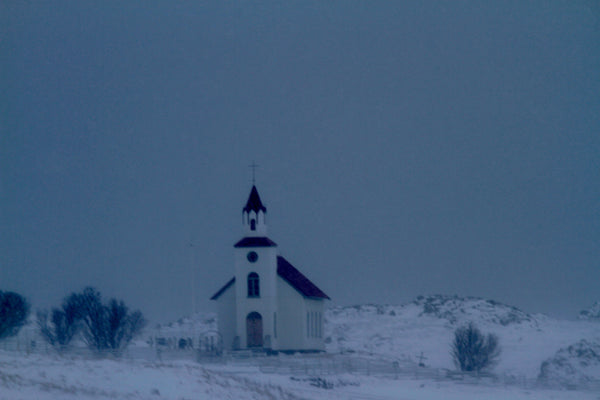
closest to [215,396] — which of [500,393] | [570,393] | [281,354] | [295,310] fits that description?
[500,393]

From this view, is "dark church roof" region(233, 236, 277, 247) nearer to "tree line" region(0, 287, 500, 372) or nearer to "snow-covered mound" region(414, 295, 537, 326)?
"tree line" region(0, 287, 500, 372)

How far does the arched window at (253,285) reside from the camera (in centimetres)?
6362

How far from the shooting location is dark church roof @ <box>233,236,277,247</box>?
63.1m

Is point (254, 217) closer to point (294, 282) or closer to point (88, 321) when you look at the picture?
point (294, 282)

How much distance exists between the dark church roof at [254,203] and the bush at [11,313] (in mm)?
17520

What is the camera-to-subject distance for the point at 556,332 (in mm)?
88312

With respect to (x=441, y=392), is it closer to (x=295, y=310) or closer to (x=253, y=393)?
(x=253, y=393)

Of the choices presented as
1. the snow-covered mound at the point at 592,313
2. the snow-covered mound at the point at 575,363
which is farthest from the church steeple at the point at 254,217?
the snow-covered mound at the point at 592,313

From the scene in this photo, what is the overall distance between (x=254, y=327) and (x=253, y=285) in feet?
8.22

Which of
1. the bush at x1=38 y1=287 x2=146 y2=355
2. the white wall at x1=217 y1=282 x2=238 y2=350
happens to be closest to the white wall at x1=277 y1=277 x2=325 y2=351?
the white wall at x1=217 y1=282 x2=238 y2=350

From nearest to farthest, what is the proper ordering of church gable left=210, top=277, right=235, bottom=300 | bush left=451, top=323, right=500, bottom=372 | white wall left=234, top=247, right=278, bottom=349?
bush left=451, top=323, right=500, bottom=372, white wall left=234, top=247, right=278, bottom=349, church gable left=210, top=277, right=235, bottom=300

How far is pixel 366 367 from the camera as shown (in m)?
54.1

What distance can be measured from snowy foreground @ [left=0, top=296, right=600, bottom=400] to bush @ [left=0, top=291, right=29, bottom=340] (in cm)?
568

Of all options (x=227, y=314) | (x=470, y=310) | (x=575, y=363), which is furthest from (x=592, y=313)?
(x=227, y=314)
